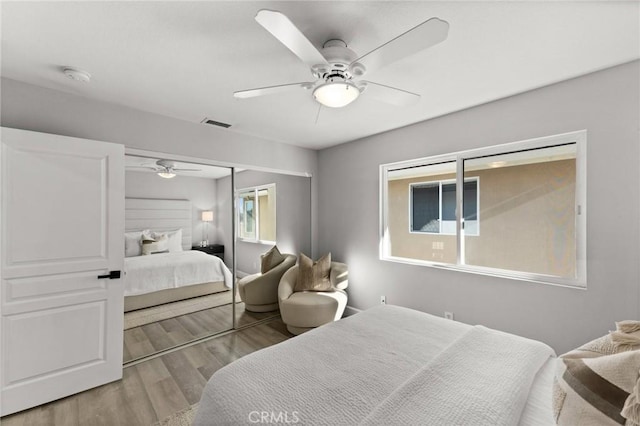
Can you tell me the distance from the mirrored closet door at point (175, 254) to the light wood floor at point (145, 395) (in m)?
0.30

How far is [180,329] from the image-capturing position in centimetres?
319

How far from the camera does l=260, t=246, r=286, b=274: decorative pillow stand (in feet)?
12.0

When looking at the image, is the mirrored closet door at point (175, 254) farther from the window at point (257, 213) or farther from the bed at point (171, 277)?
the window at point (257, 213)

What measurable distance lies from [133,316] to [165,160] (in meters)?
1.69

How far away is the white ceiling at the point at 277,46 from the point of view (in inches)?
55.5

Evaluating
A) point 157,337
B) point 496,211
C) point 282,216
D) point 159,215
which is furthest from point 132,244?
point 496,211

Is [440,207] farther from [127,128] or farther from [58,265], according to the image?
[58,265]

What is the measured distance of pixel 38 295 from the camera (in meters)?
2.05

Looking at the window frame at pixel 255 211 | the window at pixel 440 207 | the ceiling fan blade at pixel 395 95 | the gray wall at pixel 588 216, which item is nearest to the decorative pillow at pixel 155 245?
the window frame at pixel 255 211

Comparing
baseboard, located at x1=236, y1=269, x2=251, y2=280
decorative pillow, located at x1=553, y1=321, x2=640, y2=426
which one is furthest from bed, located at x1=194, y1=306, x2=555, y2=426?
baseboard, located at x1=236, y1=269, x2=251, y2=280

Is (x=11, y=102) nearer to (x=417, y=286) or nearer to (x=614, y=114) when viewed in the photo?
(x=417, y=286)

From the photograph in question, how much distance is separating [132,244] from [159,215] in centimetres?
39

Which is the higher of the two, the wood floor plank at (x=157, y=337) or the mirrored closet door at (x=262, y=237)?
the mirrored closet door at (x=262, y=237)

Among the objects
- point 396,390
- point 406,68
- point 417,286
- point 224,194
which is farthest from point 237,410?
point 224,194
